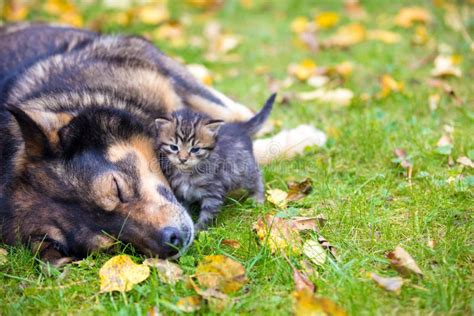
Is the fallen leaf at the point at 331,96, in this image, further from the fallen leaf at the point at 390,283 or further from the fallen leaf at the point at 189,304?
the fallen leaf at the point at 189,304

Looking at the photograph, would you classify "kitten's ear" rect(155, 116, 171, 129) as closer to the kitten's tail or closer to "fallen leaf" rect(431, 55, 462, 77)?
the kitten's tail

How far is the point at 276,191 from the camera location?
416cm

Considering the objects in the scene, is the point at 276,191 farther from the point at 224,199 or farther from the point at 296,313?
the point at 296,313

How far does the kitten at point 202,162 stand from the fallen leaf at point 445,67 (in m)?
3.09

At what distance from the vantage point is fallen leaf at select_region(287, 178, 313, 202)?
411 centimetres

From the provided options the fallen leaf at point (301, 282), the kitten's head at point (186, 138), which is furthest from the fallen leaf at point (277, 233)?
the kitten's head at point (186, 138)

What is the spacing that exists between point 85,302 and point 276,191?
5.28 feet

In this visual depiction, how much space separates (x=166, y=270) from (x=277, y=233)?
724mm

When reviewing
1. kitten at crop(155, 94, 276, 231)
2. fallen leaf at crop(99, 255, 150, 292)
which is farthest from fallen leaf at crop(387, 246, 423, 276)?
fallen leaf at crop(99, 255, 150, 292)

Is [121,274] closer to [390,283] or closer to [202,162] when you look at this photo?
[202,162]

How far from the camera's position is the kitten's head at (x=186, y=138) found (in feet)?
12.4

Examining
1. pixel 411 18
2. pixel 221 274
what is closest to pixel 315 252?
pixel 221 274

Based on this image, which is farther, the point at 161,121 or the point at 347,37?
→ the point at 347,37

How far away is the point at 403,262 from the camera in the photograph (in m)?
3.06
